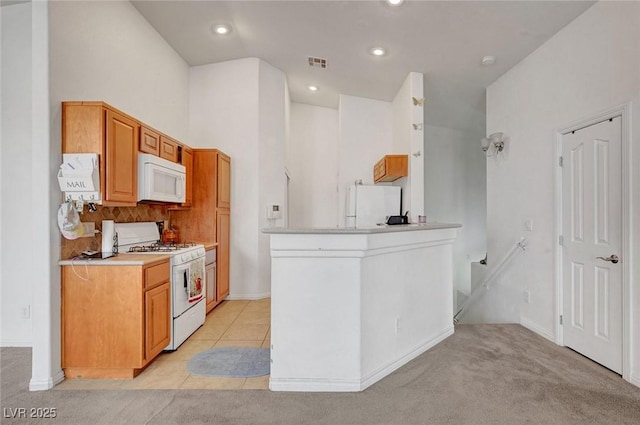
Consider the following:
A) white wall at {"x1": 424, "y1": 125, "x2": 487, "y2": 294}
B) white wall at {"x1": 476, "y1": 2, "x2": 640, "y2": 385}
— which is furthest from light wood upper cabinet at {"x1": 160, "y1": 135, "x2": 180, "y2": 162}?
white wall at {"x1": 424, "y1": 125, "x2": 487, "y2": 294}

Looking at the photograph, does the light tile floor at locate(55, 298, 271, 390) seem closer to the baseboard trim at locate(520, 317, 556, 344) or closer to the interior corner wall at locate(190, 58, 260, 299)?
the interior corner wall at locate(190, 58, 260, 299)

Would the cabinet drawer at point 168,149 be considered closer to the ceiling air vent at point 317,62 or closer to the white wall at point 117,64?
the white wall at point 117,64

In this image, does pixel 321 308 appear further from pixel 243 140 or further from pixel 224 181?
pixel 243 140

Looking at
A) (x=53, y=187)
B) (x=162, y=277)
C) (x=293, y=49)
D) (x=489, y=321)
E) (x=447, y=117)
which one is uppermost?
(x=293, y=49)

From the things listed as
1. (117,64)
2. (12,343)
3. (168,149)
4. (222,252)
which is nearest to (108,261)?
(168,149)

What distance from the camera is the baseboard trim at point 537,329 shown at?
3.22 metres

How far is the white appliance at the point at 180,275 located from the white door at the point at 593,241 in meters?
3.67

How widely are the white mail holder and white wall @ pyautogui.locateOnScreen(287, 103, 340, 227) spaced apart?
4.41m

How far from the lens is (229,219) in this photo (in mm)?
4809

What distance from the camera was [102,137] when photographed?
246cm

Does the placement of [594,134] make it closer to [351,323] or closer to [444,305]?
[444,305]

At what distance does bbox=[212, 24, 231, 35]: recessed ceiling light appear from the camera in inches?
159

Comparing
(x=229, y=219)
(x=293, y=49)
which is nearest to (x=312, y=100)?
(x=293, y=49)

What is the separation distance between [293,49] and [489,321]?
4600 mm
